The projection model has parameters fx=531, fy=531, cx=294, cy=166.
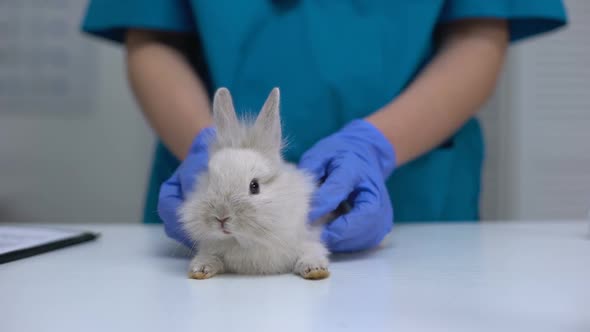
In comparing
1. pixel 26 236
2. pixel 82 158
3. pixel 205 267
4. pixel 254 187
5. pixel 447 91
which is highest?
pixel 447 91

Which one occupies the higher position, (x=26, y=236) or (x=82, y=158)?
(x=26, y=236)

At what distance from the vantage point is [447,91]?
1.27m

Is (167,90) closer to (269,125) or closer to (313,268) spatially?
(269,125)

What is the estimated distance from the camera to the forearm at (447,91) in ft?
3.93

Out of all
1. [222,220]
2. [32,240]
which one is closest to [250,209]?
[222,220]

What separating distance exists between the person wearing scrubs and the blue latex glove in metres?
0.01

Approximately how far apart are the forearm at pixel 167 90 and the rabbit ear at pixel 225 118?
31 cm

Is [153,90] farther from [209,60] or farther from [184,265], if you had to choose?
[184,265]

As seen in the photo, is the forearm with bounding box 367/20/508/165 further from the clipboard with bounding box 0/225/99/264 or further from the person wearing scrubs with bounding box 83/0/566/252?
the clipboard with bounding box 0/225/99/264

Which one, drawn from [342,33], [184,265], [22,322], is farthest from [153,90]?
[22,322]

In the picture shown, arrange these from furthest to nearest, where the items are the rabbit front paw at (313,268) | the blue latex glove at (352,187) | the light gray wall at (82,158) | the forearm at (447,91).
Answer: the light gray wall at (82,158), the forearm at (447,91), the blue latex glove at (352,187), the rabbit front paw at (313,268)

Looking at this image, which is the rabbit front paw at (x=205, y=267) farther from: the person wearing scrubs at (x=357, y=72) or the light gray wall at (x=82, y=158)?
the light gray wall at (x=82, y=158)

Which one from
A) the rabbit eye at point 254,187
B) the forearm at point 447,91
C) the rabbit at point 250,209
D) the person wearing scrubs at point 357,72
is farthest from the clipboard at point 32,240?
the forearm at point 447,91

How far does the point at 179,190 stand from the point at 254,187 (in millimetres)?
262
